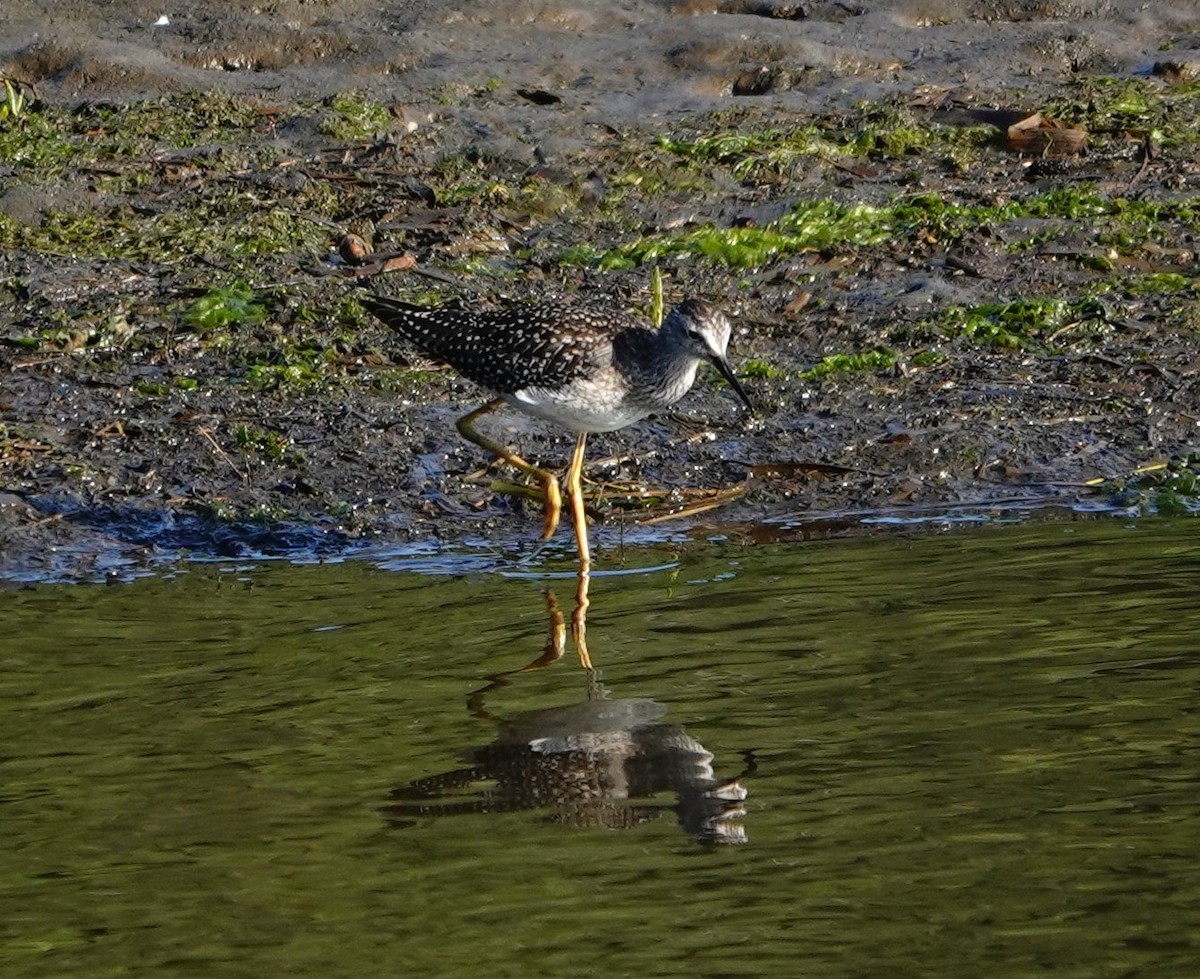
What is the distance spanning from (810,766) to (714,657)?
99cm

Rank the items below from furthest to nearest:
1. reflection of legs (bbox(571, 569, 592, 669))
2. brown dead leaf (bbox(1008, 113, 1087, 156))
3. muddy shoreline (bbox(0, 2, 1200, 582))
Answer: brown dead leaf (bbox(1008, 113, 1087, 156)) → muddy shoreline (bbox(0, 2, 1200, 582)) → reflection of legs (bbox(571, 569, 592, 669))

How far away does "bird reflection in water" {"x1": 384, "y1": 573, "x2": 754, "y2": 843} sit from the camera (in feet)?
17.0

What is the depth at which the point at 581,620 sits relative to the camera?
23.0 ft

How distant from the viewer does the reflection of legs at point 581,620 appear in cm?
657

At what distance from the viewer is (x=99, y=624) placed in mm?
7066

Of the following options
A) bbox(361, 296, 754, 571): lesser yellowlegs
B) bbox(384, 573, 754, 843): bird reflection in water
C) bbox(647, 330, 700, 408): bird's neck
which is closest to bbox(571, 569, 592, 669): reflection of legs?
bbox(361, 296, 754, 571): lesser yellowlegs

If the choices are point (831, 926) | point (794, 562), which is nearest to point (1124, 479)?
point (794, 562)

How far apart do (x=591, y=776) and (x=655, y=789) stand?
0.72 ft

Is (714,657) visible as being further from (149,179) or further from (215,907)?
(149,179)

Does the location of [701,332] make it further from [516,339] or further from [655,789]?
[655,789]

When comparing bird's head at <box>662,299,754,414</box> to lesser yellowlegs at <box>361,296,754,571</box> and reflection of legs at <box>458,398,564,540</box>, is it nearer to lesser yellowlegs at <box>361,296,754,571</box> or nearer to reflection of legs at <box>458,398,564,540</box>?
lesser yellowlegs at <box>361,296,754,571</box>

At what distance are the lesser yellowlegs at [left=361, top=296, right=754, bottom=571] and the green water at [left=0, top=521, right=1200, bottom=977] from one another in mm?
615

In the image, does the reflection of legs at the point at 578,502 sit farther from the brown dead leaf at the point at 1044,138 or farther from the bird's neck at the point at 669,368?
the brown dead leaf at the point at 1044,138

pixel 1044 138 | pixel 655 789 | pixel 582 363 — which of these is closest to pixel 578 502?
pixel 582 363
